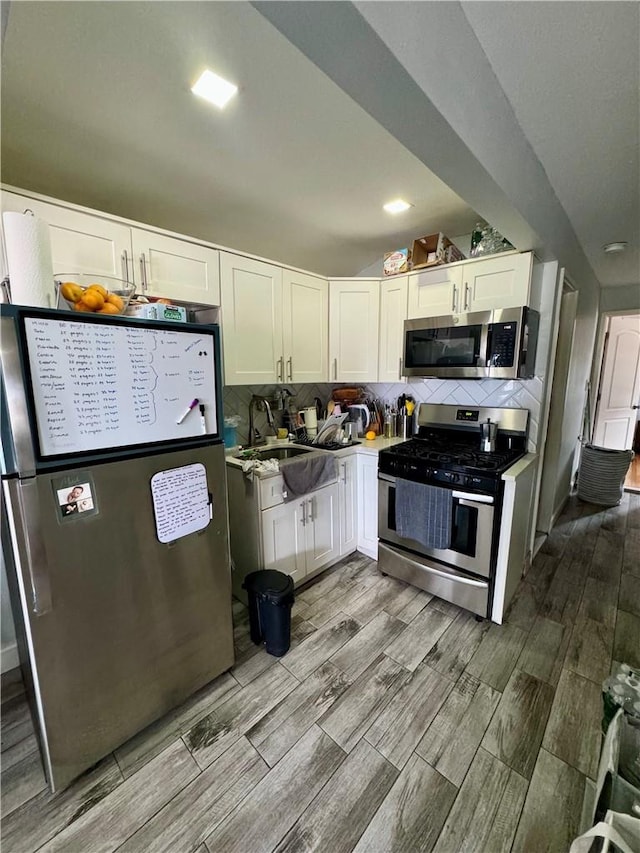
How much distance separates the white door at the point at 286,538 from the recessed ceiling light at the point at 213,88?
1.94 meters

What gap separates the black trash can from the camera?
5.70ft

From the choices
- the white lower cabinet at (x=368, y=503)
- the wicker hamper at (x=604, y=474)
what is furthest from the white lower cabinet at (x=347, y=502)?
the wicker hamper at (x=604, y=474)

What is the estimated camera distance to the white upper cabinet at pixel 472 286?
2.13 metres

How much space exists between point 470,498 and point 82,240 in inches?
94.9

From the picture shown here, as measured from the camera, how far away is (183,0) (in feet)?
3.16

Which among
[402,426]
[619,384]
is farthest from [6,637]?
[619,384]

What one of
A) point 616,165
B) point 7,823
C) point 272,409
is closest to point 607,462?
point 616,165

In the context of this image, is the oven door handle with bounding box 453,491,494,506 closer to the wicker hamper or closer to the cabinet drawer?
the cabinet drawer

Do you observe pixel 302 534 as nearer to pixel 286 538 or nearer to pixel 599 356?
pixel 286 538

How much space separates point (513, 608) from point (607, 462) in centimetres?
257

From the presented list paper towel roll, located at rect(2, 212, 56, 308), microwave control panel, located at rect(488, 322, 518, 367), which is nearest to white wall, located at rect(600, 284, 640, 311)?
microwave control panel, located at rect(488, 322, 518, 367)

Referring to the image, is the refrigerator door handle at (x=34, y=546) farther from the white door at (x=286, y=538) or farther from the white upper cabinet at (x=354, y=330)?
the white upper cabinet at (x=354, y=330)

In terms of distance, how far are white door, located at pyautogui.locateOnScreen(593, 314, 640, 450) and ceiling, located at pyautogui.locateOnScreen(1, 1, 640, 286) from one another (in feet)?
8.94

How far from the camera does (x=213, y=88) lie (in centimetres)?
126
